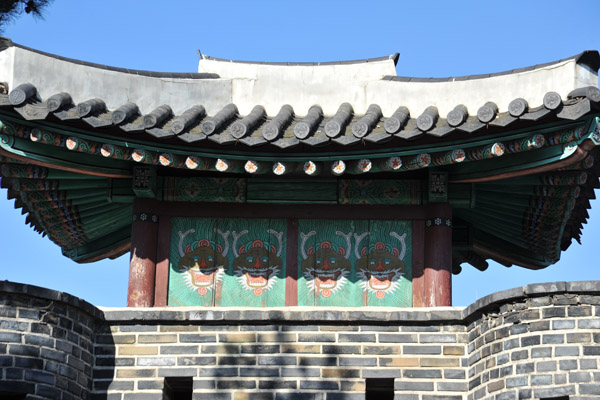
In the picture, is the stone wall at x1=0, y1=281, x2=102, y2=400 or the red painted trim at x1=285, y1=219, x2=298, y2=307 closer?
the stone wall at x1=0, y1=281, x2=102, y2=400

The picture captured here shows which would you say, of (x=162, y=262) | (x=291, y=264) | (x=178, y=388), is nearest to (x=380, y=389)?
(x=291, y=264)

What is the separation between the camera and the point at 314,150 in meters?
18.0

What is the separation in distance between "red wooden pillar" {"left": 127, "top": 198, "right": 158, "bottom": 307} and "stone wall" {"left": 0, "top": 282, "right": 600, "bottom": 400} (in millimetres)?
1089

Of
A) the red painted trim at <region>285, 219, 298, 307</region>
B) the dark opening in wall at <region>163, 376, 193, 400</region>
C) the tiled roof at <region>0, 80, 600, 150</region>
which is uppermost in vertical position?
the tiled roof at <region>0, 80, 600, 150</region>

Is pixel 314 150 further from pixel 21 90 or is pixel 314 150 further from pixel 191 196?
pixel 21 90

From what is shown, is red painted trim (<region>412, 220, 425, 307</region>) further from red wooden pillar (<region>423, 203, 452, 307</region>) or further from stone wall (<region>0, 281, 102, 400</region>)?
stone wall (<region>0, 281, 102, 400</region>)

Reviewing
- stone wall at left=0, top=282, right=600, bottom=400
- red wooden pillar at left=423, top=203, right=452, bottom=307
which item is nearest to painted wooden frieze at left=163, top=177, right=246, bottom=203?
stone wall at left=0, top=282, right=600, bottom=400

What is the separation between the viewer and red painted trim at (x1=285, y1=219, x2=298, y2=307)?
18.7m

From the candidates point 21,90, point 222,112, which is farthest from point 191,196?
point 21,90

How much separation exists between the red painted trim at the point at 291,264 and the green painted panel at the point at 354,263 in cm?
5

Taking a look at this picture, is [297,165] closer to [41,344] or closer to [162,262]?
[162,262]

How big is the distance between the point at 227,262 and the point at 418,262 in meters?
2.24

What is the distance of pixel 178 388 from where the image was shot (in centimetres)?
1761

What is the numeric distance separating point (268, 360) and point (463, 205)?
10.9ft
